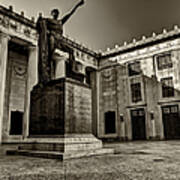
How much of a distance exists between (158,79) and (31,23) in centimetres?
1586

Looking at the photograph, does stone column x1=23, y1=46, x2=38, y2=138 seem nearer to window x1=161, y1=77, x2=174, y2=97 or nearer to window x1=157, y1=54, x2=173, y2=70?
window x1=161, y1=77, x2=174, y2=97

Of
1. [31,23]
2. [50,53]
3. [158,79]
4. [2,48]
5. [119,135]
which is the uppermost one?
[31,23]

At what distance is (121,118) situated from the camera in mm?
25703

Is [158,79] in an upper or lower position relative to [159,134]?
upper

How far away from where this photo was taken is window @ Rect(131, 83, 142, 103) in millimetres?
24856

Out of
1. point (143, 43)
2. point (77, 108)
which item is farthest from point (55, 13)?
point (143, 43)

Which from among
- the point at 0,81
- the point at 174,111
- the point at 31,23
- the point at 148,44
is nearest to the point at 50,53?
the point at 0,81

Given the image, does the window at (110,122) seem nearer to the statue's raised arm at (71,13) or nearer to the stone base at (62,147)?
the stone base at (62,147)

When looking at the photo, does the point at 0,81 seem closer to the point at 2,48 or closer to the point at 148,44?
the point at 2,48

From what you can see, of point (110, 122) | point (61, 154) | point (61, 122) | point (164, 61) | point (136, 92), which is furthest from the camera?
point (110, 122)

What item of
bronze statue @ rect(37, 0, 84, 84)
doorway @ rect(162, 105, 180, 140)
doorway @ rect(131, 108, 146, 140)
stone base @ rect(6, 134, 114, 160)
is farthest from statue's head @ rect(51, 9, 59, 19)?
doorway @ rect(131, 108, 146, 140)

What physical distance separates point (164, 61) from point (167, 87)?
129 inches

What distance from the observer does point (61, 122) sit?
19.3 ft

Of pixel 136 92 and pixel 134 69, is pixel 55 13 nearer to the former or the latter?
pixel 136 92
